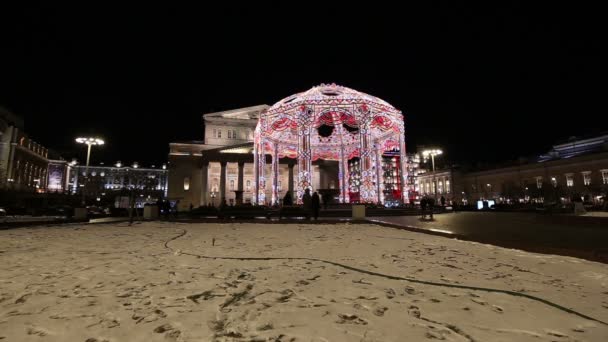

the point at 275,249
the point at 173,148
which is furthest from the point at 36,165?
the point at 275,249

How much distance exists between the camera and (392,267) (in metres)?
5.43

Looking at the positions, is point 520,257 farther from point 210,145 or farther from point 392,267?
point 210,145

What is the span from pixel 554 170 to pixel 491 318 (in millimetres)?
75385

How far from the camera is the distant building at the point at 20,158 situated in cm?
6488

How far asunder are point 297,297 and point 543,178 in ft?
252

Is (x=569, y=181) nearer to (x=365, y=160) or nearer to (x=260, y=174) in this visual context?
(x=365, y=160)

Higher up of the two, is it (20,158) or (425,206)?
(20,158)

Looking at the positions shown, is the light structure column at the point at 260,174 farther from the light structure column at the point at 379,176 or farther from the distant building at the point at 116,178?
the distant building at the point at 116,178

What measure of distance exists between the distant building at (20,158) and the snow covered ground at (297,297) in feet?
219

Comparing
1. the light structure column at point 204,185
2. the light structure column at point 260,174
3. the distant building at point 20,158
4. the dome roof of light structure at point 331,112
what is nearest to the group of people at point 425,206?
the dome roof of light structure at point 331,112

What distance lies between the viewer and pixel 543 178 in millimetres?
63812

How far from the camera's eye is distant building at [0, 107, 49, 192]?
213 ft

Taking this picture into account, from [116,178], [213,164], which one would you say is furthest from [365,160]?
[116,178]

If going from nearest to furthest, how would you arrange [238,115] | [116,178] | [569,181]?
1. [238,115]
2. [569,181]
3. [116,178]
